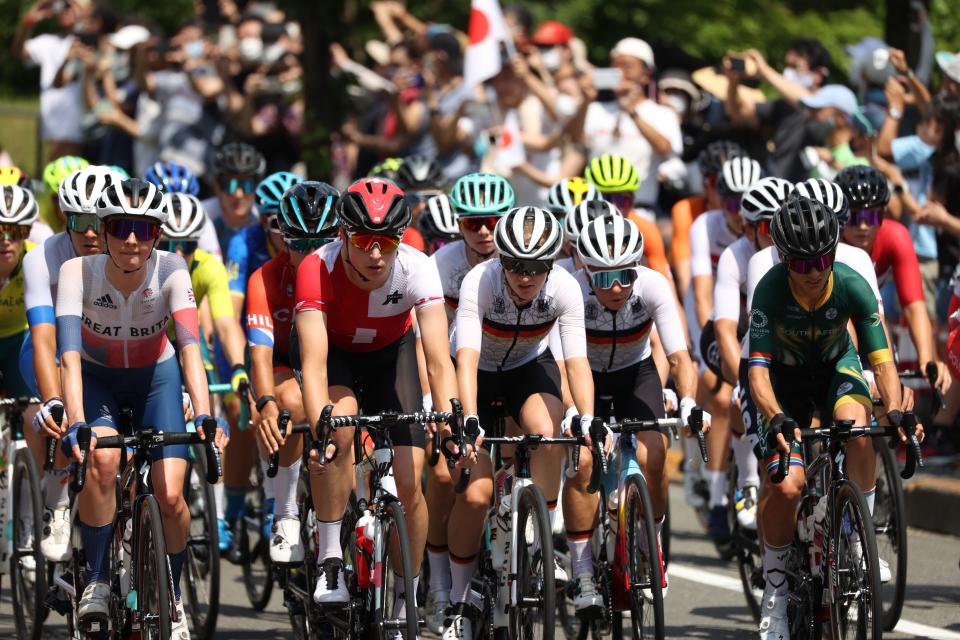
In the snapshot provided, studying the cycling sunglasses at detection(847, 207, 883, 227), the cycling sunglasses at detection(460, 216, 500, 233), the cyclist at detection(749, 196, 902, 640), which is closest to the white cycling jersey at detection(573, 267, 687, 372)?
the cyclist at detection(749, 196, 902, 640)

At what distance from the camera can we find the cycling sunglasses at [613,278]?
8.77m

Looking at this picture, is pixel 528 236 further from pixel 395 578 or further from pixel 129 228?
pixel 129 228

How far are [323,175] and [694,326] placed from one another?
5262 mm

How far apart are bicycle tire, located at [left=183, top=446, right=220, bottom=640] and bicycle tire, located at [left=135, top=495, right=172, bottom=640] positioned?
46.5 inches

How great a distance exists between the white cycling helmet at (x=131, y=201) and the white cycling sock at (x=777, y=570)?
3.17m

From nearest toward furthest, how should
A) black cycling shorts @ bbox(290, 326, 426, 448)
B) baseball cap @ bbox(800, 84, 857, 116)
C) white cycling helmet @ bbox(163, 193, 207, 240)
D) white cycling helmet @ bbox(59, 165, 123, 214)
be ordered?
black cycling shorts @ bbox(290, 326, 426, 448) < white cycling helmet @ bbox(59, 165, 123, 214) < white cycling helmet @ bbox(163, 193, 207, 240) < baseball cap @ bbox(800, 84, 857, 116)

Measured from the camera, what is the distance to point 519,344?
8711 mm

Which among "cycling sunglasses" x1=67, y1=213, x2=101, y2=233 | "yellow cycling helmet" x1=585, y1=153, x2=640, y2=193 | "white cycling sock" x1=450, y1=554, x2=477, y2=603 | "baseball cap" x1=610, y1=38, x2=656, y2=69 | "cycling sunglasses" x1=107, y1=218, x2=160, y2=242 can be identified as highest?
"baseball cap" x1=610, y1=38, x2=656, y2=69

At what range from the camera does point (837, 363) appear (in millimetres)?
8438

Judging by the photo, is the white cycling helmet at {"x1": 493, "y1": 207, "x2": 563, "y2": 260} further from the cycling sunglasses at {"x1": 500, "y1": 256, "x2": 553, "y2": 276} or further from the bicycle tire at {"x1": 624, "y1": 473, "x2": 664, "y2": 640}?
the bicycle tire at {"x1": 624, "y1": 473, "x2": 664, "y2": 640}

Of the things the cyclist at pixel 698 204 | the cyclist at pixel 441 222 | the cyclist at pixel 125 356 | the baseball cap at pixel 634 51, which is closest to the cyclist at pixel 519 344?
the cyclist at pixel 125 356

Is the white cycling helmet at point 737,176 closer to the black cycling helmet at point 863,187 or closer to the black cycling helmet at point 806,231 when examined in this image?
the black cycling helmet at point 863,187

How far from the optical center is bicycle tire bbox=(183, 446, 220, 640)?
9062 millimetres

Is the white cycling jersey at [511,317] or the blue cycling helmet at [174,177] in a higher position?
the blue cycling helmet at [174,177]
